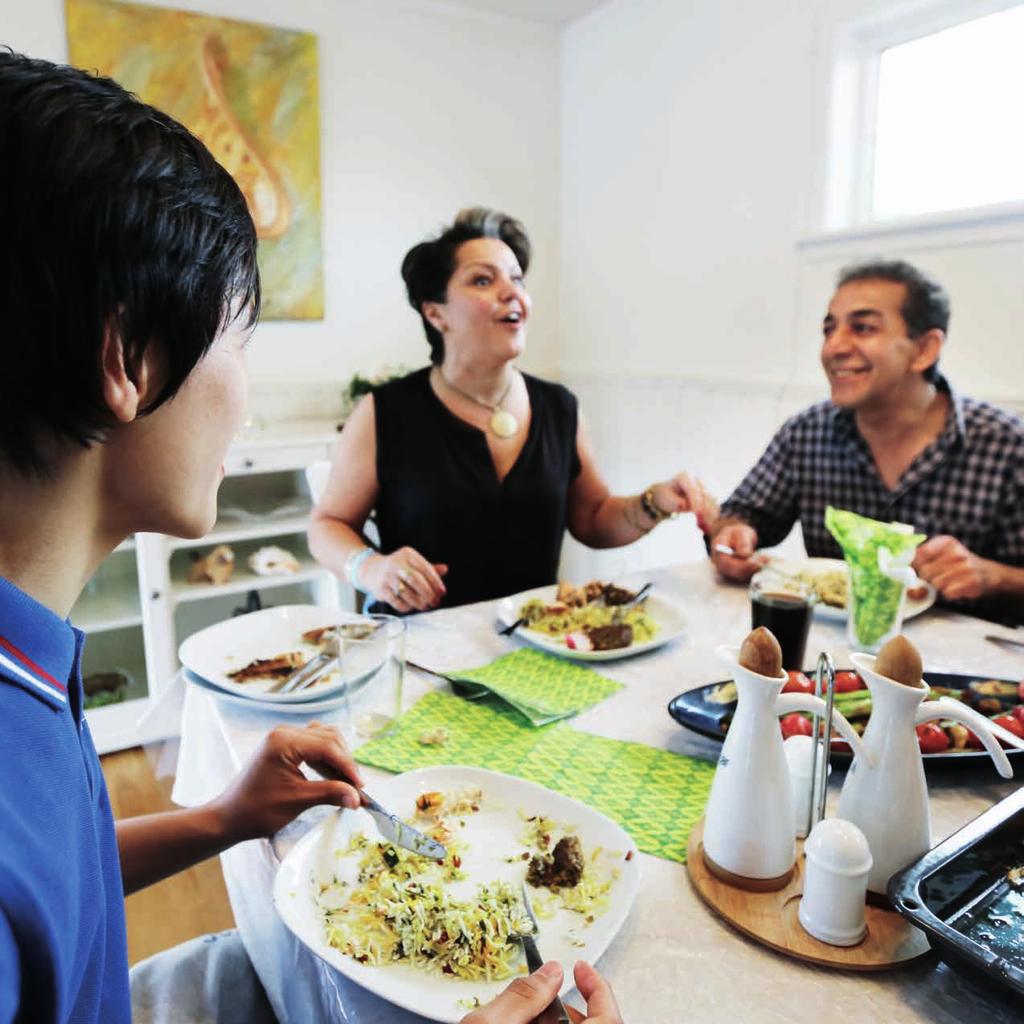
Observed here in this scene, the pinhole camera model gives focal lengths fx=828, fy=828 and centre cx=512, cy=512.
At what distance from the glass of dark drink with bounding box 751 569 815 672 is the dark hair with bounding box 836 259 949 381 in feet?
3.20

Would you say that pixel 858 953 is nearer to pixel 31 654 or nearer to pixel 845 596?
pixel 31 654

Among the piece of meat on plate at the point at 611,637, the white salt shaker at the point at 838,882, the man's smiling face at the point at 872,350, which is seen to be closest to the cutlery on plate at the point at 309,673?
the piece of meat on plate at the point at 611,637

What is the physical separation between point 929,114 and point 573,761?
94.9 inches

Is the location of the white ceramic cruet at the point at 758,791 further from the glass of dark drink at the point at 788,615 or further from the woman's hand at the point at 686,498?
the woman's hand at the point at 686,498

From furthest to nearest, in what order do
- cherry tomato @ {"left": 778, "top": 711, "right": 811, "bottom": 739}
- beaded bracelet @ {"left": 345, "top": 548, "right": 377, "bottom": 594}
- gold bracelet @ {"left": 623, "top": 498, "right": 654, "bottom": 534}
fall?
gold bracelet @ {"left": 623, "top": 498, "right": 654, "bottom": 534} → beaded bracelet @ {"left": 345, "top": 548, "right": 377, "bottom": 594} → cherry tomato @ {"left": 778, "top": 711, "right": 811, "bottom": 739}

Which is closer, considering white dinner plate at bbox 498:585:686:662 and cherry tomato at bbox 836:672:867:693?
cherry tomato at bbox 836:672:867:693

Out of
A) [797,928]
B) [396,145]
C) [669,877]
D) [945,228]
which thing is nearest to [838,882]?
[797,928]

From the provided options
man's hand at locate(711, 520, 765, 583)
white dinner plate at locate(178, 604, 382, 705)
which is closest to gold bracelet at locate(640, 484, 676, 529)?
man's hand at locate(711, 520, 765, 583)

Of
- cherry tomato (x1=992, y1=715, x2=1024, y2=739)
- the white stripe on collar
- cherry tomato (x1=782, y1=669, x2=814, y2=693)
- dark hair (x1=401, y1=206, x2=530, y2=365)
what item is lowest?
cherry tomato (x1=992, y1=715, x2=1024, y2=739)

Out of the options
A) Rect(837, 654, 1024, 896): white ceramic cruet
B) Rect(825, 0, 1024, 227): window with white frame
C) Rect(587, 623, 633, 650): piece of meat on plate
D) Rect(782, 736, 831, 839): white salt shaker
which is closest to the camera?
Rect(837, 654, 1024, 896): white ceramic cruet

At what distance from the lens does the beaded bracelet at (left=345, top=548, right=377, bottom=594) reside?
5.40 feet

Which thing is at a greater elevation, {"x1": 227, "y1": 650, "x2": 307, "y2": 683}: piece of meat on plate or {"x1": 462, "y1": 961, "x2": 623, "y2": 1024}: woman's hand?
{"x1": 462, "y1": 961, "x2": 623, "y2": 1024}: woman's hand

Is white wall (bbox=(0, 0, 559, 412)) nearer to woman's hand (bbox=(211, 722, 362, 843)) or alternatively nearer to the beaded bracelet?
the beaded bracelet

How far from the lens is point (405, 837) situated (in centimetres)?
82
